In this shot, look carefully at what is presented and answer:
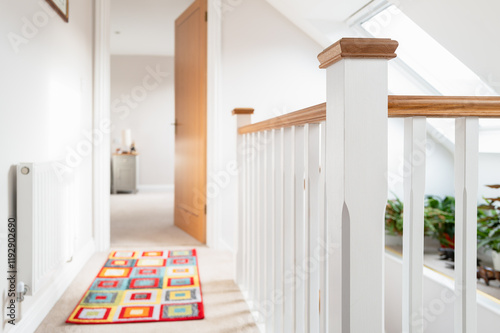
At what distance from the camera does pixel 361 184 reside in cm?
79

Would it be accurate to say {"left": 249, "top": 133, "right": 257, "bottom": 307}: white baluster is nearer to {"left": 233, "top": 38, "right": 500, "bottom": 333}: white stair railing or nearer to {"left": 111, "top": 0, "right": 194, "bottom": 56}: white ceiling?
{"left": 233, "top": 38, "right": 500, "bottom": 333}: white stair railing

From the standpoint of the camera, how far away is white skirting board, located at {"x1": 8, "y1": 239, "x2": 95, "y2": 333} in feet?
5.65

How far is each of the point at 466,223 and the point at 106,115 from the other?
9.49 ft

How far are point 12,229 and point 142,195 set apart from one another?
528cm

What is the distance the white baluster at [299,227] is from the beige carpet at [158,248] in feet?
1.88

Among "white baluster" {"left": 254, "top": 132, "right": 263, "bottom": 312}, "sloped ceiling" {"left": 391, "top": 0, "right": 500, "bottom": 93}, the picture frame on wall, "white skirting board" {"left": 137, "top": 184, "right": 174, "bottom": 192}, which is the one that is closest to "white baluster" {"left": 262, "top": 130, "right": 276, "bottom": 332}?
"white baluster" {"left": 254, "top": 132, "right": 263, "bottom": 312}

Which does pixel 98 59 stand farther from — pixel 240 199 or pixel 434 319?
pixel 434 319

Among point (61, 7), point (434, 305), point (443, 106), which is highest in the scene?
point (61, 7)

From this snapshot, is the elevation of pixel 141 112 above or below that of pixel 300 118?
above

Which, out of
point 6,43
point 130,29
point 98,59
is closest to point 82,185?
point 98,59

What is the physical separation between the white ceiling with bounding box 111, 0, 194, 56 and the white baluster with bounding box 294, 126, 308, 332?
158 inches

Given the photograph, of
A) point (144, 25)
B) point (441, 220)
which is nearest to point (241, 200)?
point (441, 220)

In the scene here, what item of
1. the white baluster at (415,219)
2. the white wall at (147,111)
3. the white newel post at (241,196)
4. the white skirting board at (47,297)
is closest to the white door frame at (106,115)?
the white skirting board at (47,297)

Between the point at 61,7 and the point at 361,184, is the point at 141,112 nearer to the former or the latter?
the point at 61,7
